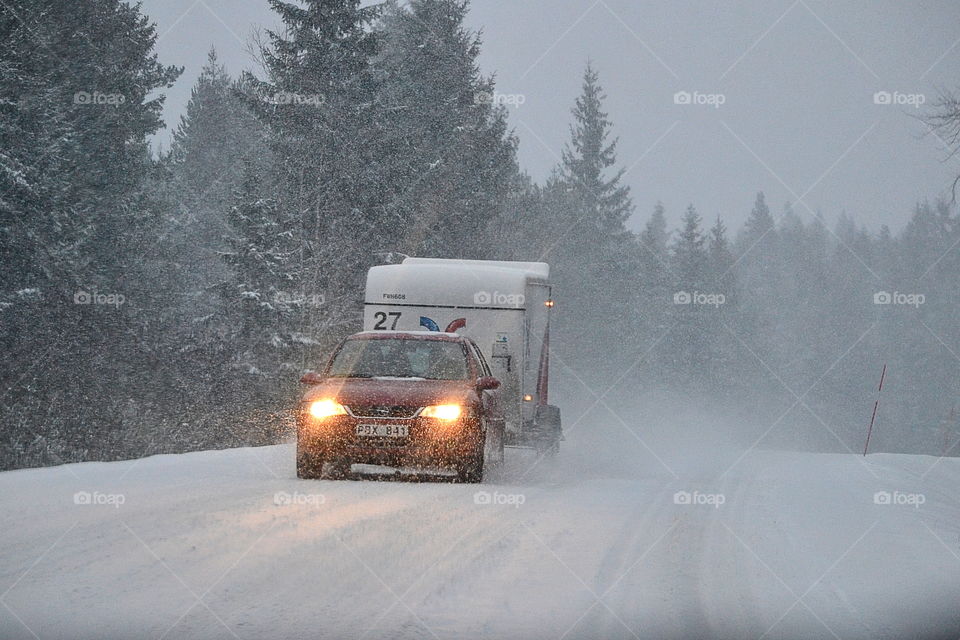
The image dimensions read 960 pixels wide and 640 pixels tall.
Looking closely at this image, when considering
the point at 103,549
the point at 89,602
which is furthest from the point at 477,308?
the point at 89,602

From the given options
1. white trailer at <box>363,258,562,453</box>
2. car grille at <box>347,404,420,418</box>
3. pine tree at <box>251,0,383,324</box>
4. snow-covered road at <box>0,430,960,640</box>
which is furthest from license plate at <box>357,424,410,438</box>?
pine tree at <box>251,0,383,324</box>

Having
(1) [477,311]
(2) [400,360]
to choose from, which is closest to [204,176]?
(1) [477,311]

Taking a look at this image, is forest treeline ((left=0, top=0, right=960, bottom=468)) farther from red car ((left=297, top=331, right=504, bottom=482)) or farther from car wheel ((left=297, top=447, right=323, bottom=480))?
red car ((left=297, top=331, right=504, bottom=482))

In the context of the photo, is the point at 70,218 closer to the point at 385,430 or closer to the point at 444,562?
the point at 385,430

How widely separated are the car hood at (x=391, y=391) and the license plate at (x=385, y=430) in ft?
0.81

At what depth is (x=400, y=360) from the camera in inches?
500

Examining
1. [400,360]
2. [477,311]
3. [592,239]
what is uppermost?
[592,239]

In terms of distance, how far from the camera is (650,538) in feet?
27.1

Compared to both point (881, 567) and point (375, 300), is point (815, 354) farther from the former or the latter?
point (881, 567)

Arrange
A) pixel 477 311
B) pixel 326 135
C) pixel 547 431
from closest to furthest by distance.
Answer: pixel 477 311, pixel 547 431, pixel 326 135

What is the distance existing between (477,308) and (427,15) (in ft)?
93.2

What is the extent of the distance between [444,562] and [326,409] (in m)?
4.71

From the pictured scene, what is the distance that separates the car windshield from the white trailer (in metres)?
3.14

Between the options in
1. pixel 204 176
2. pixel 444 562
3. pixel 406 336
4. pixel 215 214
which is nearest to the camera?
pixel 444 562
